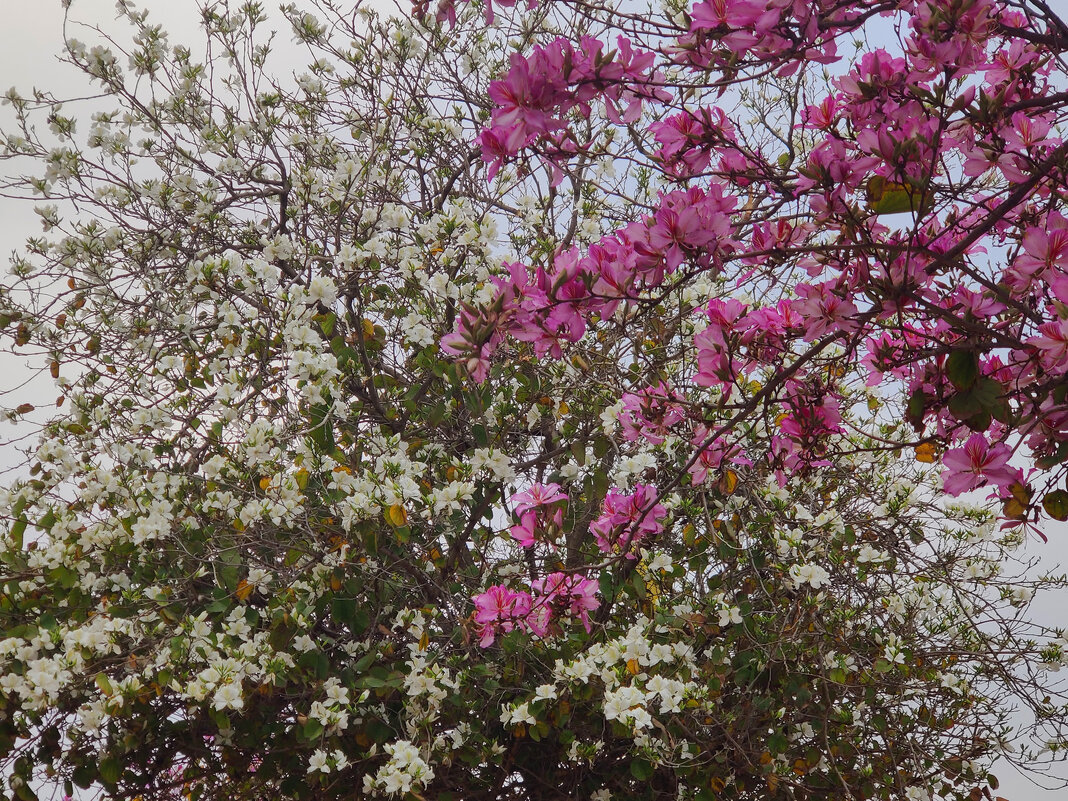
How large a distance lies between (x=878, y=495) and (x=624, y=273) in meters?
2.18

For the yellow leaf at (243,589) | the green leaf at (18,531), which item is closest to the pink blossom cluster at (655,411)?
the yellow leaf at (243,589)

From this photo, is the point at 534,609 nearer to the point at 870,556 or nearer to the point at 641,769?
the point at 641,769

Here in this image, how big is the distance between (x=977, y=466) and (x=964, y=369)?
0.25 metres

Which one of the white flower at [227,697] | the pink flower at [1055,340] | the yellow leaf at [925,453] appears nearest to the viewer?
the pink flower at [1055,340]

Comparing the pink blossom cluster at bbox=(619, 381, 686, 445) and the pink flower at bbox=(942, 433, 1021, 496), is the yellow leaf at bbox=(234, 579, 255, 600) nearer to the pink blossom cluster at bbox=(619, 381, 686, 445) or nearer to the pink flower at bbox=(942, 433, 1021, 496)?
the pink blossom cluster at bbox=(619, 381, 686, 445)

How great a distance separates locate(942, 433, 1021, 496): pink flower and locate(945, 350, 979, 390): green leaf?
0.17 metres

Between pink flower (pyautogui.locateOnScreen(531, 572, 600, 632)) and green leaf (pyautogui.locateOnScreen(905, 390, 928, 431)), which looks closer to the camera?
green leaf (pyautogui.locateOnScreen(905, 390, 928, 431))

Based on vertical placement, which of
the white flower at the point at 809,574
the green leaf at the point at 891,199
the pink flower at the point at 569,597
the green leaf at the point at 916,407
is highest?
the white flower at the point at 809,574

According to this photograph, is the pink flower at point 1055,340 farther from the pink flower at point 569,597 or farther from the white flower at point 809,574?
the white flower at point 809,574

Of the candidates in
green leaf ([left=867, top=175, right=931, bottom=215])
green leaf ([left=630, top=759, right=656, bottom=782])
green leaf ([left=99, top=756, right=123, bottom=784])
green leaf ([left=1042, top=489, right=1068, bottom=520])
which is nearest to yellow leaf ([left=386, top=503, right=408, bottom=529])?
green leaf ([left=630, top=759, right=656, bottom=782])

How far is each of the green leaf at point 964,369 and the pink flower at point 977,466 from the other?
0.17m

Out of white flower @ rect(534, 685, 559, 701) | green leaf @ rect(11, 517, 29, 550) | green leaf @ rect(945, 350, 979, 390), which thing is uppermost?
green leaf @ rect(11, 517, 29, 550)

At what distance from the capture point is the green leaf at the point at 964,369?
159 cm

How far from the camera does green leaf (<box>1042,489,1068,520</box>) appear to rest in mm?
1684
